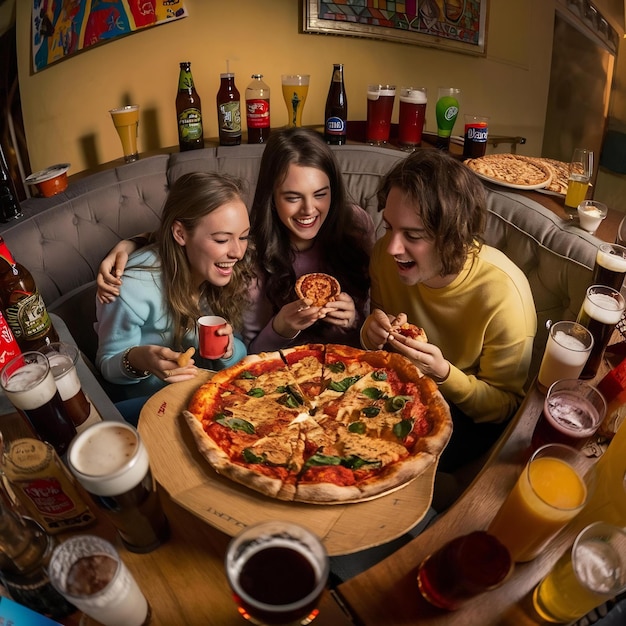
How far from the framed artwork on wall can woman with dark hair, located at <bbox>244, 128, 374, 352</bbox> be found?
6.90 feet

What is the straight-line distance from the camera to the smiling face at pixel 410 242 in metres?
2.12

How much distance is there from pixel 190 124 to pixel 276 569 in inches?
140

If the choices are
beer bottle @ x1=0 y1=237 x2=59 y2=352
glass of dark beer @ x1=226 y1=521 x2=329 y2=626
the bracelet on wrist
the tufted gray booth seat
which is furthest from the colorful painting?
glass of dark beer @ x1=226 y1=521 x2=329 y2=626

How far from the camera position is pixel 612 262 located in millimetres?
1927

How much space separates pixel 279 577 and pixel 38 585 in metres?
0.56

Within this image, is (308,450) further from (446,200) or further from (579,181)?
(579,181)

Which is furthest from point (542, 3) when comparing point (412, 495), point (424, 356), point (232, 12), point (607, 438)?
point (412, 495)

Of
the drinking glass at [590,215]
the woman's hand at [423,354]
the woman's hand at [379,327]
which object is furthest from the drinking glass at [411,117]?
the woman's hand at [423,354]

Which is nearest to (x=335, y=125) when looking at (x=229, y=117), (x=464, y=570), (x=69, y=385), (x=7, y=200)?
(x=229, y=117)

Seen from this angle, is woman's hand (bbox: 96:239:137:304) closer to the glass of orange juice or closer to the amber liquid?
the amber liquid

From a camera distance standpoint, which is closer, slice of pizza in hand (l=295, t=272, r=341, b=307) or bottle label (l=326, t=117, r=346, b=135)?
slice of pizza in hand (l=295, t=272, r=341, b=307)

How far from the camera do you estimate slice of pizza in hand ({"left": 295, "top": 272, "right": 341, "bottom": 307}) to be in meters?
2.47

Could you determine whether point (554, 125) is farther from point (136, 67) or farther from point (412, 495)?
point (412, 495)

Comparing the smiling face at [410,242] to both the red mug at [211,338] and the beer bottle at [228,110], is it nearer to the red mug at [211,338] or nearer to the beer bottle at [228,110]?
the red mug at [211,338]
